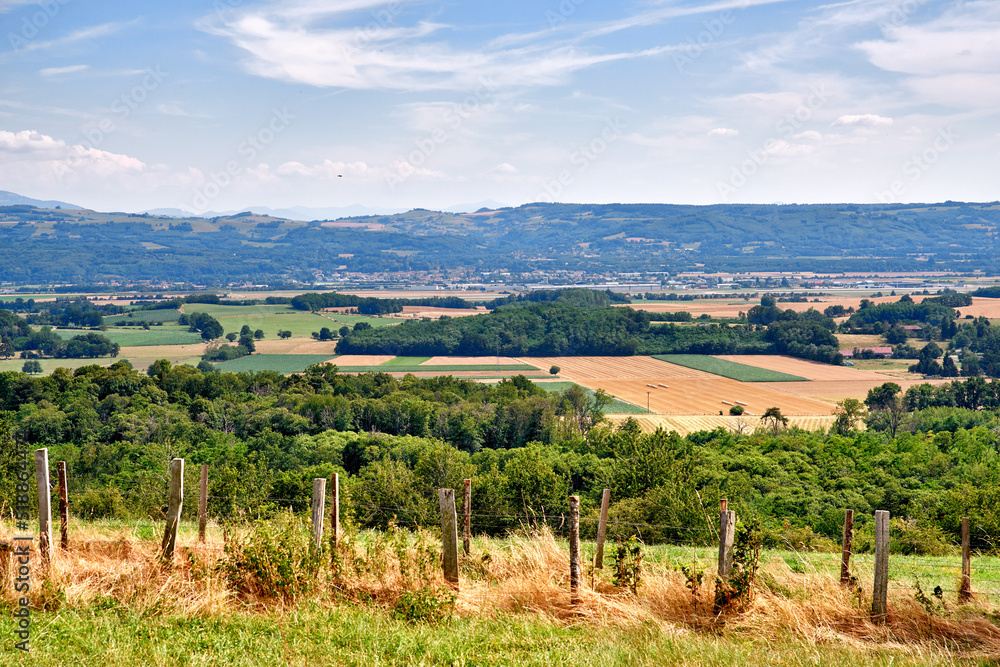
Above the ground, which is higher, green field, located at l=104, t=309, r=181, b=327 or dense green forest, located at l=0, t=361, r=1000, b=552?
dense green forest, located at l=0, t=361, r=1000, b=552

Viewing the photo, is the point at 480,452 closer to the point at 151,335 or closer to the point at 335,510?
the point at 335,510

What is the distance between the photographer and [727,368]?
9781cm

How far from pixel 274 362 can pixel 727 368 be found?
194 ft

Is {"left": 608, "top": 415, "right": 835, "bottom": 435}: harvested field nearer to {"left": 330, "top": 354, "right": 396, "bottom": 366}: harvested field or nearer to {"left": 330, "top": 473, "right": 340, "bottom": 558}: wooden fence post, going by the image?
{"left": 330, "top": 354, "right": 396, "bottom": 366}: harvested field

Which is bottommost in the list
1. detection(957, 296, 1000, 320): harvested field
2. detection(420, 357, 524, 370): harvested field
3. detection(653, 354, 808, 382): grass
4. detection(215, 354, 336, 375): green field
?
detection(420, 357, 524, 370): harvested field

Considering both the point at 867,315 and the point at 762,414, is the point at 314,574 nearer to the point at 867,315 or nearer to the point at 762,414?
the point at 762,414

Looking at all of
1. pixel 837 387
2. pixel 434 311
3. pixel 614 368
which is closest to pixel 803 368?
pixel 837 387

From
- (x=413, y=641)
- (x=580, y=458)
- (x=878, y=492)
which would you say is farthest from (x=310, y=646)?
(x=580, y=458)

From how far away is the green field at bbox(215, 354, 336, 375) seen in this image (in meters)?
92.8

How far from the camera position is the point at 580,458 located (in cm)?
3941

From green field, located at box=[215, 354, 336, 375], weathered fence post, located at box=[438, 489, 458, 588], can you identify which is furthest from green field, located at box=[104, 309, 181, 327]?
weathered fence post, located at box=[438, 489, 458, 588]

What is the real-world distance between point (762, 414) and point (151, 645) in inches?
2608

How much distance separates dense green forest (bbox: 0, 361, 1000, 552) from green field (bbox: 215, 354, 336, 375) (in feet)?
73.3

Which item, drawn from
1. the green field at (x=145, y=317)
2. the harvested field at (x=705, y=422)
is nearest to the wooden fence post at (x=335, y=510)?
the harvested field at (x=705, y=422)
